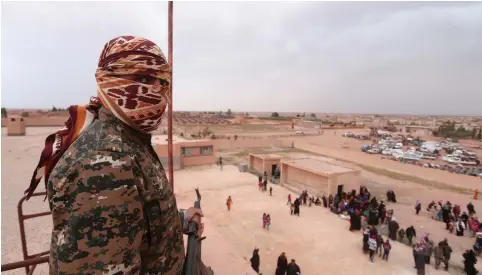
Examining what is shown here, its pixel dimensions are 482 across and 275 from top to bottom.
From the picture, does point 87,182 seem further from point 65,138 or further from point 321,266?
point 321,266

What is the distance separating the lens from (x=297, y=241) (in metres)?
11.8

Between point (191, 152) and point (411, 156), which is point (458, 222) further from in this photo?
point (411, 156)

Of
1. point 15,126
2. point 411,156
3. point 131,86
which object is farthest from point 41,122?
point 131,86

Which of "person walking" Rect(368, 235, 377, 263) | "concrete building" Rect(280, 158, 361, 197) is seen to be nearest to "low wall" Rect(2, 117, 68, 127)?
"concrete building" Rect(280, 158, 361, 197)

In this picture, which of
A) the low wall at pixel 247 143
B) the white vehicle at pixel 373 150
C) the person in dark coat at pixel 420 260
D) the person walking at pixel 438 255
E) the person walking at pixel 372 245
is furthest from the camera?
the white vehicle at pixel 373 150

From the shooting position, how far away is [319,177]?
57.4 feet

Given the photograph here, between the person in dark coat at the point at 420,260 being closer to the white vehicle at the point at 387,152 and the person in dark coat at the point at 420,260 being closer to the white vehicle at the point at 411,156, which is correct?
the white vehicle at the point at 411,156

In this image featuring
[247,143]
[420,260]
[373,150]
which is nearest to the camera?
[420,260]

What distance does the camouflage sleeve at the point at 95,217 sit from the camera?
107cm

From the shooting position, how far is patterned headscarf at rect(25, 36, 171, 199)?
1.41m

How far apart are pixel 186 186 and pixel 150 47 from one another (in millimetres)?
18332

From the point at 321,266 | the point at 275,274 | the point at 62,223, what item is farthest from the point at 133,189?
the point at 321,266

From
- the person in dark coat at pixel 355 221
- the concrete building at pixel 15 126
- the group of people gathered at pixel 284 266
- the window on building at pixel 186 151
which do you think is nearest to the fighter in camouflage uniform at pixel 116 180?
the group of people gathered at pixel 284 266

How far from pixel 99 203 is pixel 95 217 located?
0.17ft
